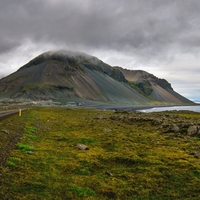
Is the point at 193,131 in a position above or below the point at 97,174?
above

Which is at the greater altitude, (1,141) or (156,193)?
(1,141)

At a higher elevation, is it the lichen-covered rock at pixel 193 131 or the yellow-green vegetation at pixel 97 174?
the lichen-covered rock at pixel 193 131

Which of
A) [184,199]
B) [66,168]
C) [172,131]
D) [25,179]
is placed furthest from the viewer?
[172,131]

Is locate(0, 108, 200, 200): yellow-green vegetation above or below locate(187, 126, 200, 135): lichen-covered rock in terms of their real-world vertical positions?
below

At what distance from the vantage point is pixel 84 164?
581 inches

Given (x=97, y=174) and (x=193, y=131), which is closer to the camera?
(x=97, y=174)

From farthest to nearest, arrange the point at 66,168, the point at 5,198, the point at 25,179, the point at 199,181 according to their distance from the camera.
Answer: the point at 66,168
the point at 199,181
the point at 25,179
the point at 5,198

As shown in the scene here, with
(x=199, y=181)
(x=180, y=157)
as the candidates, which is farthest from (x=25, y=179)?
(x=180, y=157)

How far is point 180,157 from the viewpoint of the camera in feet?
56.6

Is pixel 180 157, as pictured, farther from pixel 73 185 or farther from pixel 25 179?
pixel 25 179

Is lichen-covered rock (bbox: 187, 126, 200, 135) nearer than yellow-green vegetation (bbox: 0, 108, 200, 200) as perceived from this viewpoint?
No

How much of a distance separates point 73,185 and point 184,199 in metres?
5.35

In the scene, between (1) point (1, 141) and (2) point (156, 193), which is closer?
(2) point (156, 193)

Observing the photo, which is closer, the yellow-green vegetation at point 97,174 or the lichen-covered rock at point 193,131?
A: the yellow-green vegetation at point 97,174
